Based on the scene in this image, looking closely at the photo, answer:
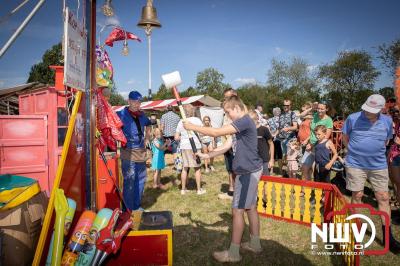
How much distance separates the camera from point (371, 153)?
3615 mm

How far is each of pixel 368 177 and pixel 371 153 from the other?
0.37 metres

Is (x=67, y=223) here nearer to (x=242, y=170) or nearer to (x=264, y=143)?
(x=242, y=170)

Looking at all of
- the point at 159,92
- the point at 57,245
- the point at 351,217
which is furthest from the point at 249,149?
the point at 159,92

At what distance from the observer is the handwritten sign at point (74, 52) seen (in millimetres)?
2266

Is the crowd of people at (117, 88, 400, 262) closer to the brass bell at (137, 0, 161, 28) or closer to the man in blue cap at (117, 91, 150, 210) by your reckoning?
the man in blue cap at (117, 91, 150, 210)

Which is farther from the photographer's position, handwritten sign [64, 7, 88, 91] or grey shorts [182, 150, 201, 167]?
grey shorts [182, 150, 201, 167]

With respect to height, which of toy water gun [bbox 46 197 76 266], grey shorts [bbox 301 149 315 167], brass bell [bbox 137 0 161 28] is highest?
brass bell [bbox 137 0 161 28]

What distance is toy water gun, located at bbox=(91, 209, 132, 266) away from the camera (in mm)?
2508

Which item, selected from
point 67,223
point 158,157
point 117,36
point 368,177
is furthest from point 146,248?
point 158,157

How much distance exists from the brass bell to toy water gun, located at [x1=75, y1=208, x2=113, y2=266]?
101 inches

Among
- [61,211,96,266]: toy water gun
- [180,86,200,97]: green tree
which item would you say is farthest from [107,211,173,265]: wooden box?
[180,86,200,97]: green tree

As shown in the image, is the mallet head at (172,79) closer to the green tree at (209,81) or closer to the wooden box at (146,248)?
the wooden box at (146,248)

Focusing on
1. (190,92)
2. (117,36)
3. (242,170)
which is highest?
(190,92)

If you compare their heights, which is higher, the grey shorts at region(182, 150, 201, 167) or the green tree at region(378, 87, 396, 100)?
the green tree at region(378, 87, 396, 100)
